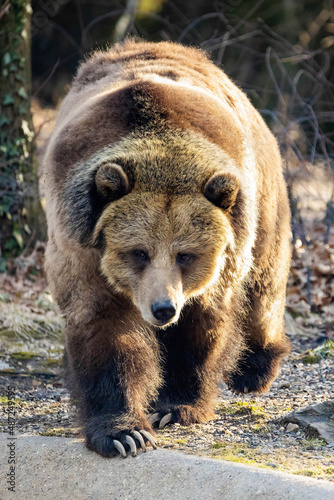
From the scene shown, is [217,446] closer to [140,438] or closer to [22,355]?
[140,438]

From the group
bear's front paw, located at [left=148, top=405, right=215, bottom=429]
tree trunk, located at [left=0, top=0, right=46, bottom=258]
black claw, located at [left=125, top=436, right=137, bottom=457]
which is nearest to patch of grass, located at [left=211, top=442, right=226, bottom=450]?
bear's front paw, located at [left=148, top=405, right=215, bottom=429]

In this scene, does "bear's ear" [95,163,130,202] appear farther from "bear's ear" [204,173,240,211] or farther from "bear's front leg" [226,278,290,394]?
"bear's front leg" [226,278,290,394]

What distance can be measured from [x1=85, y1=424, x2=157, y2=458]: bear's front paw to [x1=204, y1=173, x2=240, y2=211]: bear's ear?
1.48 meters

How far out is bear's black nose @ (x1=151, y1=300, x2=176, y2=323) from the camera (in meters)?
4.21

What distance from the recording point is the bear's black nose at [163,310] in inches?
166

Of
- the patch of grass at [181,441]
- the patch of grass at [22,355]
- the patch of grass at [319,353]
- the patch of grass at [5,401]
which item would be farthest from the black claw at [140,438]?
the patch of grass at [319,353]

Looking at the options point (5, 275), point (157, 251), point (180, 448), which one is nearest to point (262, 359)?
point (180, 448)

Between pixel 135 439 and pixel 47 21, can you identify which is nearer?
pixel 135 439

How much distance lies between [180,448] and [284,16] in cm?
1320

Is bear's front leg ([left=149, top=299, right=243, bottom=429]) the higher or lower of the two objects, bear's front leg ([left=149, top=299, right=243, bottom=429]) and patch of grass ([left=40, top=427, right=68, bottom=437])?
the higher

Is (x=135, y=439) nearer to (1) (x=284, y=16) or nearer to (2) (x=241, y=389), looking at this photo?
(2) (x=241, y=389)

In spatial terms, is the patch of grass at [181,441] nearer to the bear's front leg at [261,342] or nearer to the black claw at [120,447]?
the black claw at [120,447]

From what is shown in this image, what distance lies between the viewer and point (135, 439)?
4352mm

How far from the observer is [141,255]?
450 centimetres
